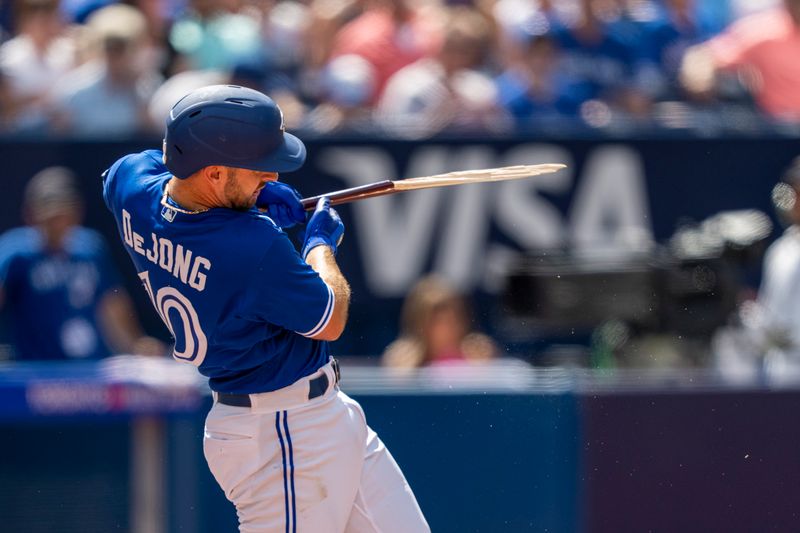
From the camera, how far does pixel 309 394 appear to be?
375 cm

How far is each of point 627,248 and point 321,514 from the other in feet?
14.1

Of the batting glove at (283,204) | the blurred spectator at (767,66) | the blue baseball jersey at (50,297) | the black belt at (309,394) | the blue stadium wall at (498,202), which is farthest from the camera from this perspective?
the blurred spectator at (767,66)

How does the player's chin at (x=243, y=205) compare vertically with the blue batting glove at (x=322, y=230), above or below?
above

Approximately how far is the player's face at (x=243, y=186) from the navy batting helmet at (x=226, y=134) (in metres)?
0.07

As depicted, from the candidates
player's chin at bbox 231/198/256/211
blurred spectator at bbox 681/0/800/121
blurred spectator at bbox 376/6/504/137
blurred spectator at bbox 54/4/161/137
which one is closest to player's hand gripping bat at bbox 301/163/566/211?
player's chin at bbox 231/198/256/211

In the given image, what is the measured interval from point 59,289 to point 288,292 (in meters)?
4.18

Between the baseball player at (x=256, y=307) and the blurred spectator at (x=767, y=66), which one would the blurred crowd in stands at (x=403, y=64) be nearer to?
the blurred spectator at (x=767, y=66)

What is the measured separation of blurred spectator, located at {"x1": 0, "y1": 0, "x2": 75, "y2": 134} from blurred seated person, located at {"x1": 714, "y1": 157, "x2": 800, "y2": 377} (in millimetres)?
4099

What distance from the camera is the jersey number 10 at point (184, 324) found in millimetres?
3662

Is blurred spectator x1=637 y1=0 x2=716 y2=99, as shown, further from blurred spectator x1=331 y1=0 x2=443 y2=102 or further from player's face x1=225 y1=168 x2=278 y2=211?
player's face x1=225 y1=168 x2=278 y2=211

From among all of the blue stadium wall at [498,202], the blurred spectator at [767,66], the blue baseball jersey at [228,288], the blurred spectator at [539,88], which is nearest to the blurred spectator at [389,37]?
the blurred spectator at [539,88]

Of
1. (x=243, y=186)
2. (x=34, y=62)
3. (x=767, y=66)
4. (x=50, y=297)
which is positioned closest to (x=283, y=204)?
(x=243, y=186)

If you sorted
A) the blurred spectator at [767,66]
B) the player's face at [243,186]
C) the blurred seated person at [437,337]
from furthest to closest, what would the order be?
the blurred spectator at [767,66], the blurred seated person at [437,337], the player's face at [243,186]

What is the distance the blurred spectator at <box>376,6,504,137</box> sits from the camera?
8.12 m
